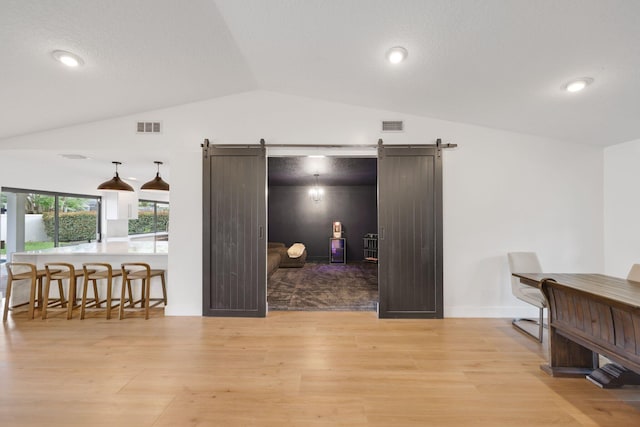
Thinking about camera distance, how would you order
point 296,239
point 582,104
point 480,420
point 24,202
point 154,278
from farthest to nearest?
point 296,239 → point 24,202 → point 154,278 → point 582,104 → point 480,420

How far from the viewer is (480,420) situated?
1788mm

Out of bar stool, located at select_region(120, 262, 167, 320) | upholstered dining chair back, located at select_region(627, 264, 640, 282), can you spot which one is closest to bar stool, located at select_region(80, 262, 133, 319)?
bar stool, located at select_region(120, 262, 167, 320)

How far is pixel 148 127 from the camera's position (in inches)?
144

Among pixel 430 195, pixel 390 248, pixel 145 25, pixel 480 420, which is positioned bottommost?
pixel 480 420

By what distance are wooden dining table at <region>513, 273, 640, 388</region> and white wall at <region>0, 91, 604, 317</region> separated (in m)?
1.04

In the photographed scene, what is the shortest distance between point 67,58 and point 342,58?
2.47 metres

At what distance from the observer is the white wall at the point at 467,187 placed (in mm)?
3613

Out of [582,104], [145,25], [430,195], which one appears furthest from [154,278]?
[582,104]

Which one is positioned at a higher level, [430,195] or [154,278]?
[430,195]

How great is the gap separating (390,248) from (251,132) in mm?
2403

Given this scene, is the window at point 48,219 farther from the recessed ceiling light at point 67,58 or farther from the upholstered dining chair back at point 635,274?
the upholstered dining chair back at point 635,274

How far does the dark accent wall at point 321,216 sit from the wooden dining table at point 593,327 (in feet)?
17.7

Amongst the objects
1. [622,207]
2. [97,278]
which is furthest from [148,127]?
[622,207]

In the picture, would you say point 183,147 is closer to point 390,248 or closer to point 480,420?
point 390,248
